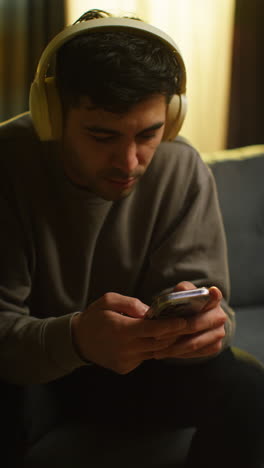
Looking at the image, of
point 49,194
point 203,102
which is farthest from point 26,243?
point 203,102

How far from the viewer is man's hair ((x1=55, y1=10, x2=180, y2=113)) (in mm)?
802

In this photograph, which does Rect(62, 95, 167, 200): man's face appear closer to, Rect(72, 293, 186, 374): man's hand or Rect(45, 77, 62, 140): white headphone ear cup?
Rect(45, 77, 62, 140): white headphone ear cup

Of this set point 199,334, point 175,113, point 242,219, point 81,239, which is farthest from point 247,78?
point 199,334

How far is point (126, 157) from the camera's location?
857mm

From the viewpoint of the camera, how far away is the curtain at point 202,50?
76.0 inches

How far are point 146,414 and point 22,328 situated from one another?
0.30 metres

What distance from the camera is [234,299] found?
1510 mm

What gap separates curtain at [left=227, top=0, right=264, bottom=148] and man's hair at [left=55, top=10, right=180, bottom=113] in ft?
4.40

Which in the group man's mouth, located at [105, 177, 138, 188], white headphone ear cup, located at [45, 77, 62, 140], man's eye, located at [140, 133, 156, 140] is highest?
white headphone ear cup, located at [45, 77, 62, 140]

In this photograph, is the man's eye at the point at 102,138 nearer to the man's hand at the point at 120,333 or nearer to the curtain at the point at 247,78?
the man's hand at the point at 120,333

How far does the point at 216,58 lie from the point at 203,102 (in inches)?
7.3

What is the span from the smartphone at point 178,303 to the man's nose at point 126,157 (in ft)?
0.89

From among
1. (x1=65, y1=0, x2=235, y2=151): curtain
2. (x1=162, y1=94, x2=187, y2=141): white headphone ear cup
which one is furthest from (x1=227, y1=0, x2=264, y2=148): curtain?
(x1=162, y1=94, x2=187, y2=141): white headphone ear cup

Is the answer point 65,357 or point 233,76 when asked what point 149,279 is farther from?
point 233,76
